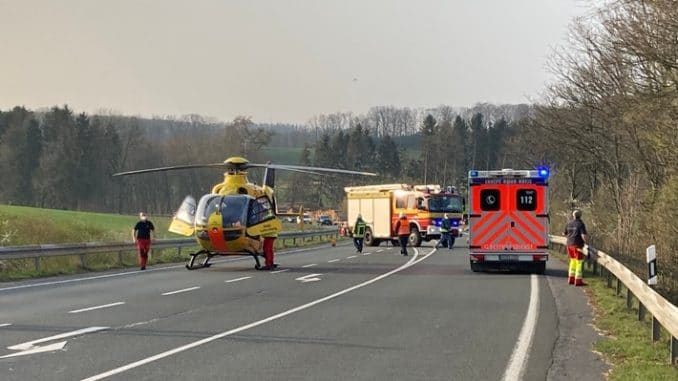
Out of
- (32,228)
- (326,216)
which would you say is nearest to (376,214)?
(32,228)

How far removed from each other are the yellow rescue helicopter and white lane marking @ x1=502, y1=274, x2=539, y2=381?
8931mm

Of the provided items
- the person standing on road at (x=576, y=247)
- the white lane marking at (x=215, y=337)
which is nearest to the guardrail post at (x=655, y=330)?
the white lane marking at (x=215, y=337)

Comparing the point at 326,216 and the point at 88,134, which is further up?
the point at 88,134

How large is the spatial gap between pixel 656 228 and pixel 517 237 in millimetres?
3690

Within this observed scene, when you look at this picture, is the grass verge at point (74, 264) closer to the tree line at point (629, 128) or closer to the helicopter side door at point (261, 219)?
the helicopter side door at point (261, 219)

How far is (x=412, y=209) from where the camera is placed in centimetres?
4325

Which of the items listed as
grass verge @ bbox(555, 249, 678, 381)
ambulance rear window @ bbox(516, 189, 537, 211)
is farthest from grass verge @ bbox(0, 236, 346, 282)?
grass verge @ bbox(555, 249, 678, 381)

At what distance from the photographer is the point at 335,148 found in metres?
122

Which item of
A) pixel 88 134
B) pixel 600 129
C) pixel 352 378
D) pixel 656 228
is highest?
pixel 88 134

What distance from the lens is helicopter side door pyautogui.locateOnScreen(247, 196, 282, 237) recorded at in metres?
22.5

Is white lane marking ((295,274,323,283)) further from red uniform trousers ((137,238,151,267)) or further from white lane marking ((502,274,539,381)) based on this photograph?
white lane marking ((502,274,539,381))

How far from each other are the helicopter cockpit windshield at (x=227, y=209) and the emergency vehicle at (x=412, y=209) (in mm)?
21203

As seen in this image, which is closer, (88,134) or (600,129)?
(600,129)

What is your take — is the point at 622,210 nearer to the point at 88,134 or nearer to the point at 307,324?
the point at 307,324
